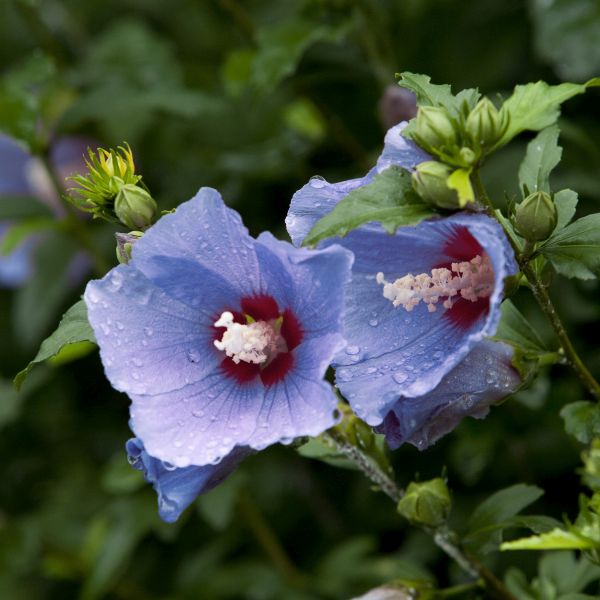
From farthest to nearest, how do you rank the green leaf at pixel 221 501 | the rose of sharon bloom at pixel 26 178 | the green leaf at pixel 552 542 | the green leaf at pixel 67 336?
the rose of sharon bloom at pixel 26 178 < the green leaf at pixel 221 501 < the green leaf at pixel 67 336 < the green leaf at pixel 552 542

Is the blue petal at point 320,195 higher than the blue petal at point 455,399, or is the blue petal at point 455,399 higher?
the blue petal at point 320,195

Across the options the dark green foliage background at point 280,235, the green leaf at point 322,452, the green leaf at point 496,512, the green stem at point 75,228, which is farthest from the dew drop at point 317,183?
the green stem at point 75,228

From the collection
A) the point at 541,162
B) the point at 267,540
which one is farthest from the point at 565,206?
the point at 267,540

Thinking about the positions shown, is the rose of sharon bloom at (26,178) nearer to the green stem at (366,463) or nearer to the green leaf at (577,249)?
the green stem at (366,463)

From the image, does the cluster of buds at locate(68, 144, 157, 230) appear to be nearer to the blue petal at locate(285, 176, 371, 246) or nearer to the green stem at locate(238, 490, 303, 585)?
the blue petal at locate(285, 176, 371, 246)

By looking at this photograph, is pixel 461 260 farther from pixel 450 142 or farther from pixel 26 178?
pixel 26 178

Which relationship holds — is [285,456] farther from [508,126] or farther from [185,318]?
[508,126]

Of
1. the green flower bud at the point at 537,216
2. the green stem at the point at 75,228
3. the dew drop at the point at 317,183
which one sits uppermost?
the dew drop at the point at 317,183
